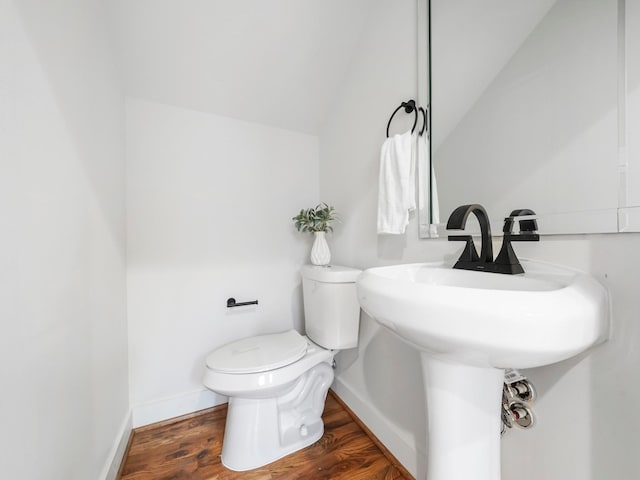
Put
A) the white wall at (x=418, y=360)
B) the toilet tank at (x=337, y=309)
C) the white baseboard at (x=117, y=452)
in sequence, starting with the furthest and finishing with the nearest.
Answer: the toilet tank at (x=337, y=309), the white baseboard at (x=117, y=452), the white wall at (x=418, y=360)

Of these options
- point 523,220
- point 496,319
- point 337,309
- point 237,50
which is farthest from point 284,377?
point 237,50

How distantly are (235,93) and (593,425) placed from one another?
1813 mm


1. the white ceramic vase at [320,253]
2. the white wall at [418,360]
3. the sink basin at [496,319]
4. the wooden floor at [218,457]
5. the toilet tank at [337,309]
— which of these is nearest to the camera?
the sink basin at [496,319]

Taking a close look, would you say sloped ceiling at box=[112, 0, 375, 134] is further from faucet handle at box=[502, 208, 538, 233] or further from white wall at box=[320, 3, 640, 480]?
faucet handle at box=[502, 208, 538, 233]

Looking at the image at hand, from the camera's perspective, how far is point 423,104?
92cm

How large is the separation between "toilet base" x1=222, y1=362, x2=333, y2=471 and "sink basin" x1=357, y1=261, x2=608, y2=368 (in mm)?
877

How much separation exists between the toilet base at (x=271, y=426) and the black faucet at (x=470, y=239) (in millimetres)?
903

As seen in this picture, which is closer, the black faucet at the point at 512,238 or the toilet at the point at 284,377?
the black faucet at the point at 512,238

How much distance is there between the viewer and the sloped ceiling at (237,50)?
1.07 m

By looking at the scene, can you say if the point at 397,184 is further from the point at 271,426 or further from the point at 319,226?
the point at 271,426

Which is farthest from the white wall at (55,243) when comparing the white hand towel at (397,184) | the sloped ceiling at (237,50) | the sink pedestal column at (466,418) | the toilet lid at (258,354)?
the white hand towel at (397,184)

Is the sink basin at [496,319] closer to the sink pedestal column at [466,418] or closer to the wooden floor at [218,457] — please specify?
the sink pedestal column at [466,418]

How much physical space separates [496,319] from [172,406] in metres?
1.60

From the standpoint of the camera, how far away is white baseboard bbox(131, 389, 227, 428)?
48.5 inches
